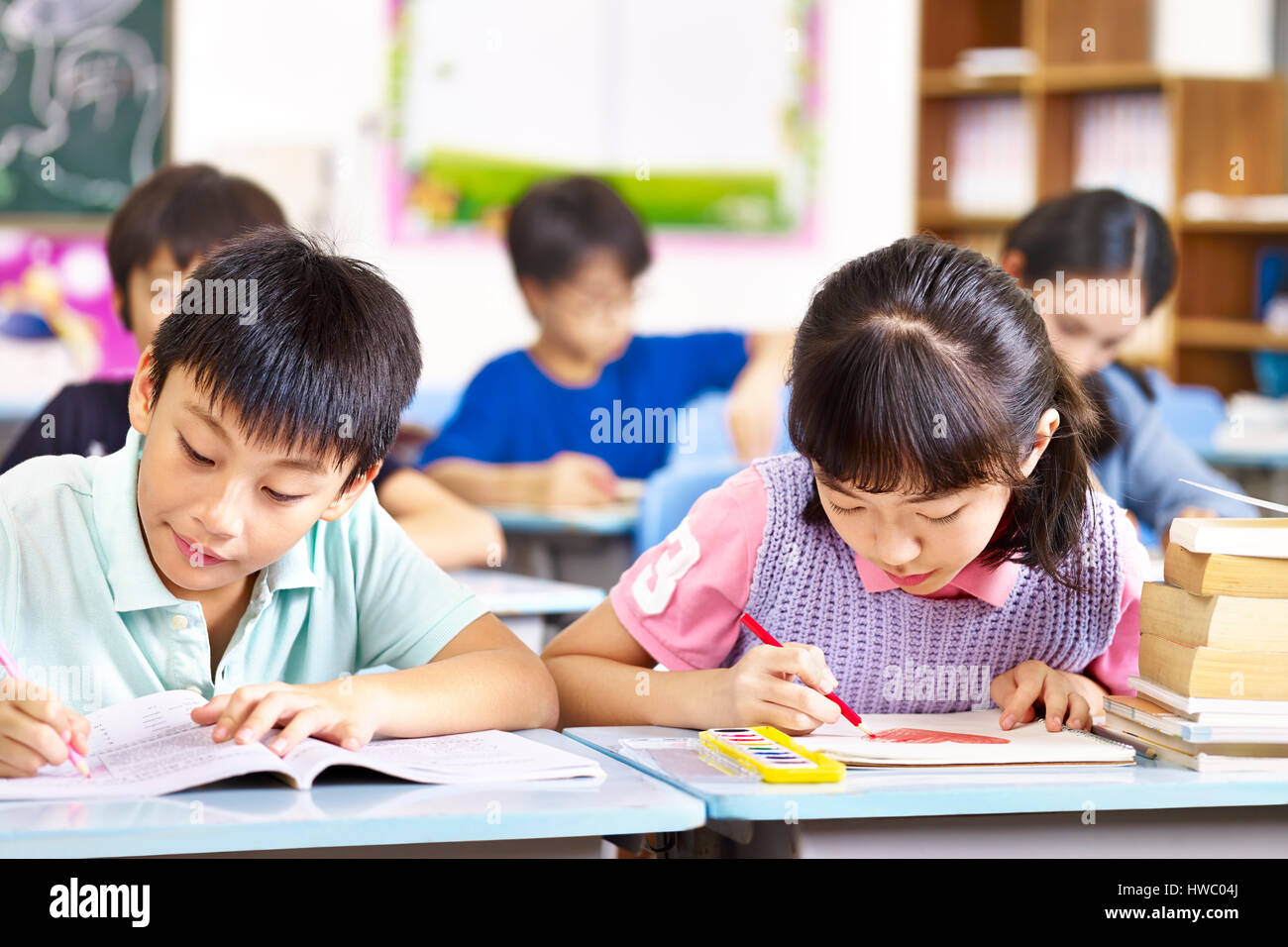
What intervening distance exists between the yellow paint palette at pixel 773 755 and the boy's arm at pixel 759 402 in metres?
1.68

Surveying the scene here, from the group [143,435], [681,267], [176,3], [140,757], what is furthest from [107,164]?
[140,757]

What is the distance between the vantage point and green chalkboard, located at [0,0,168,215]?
4.34 metres

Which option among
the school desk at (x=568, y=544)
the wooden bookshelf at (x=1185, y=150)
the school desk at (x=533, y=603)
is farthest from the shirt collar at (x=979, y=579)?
the wooden bookshelf at (x=1185, y=150)

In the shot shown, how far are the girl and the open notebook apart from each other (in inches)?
1.3

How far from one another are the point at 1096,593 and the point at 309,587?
728mm

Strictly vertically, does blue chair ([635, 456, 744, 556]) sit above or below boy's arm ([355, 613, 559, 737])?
above

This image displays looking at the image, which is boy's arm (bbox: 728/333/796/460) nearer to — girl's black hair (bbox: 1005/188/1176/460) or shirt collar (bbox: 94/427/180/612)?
girl's black hair (bbox: 1005/188/1176/460)

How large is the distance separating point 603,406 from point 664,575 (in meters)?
1.95

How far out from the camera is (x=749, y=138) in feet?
16.9

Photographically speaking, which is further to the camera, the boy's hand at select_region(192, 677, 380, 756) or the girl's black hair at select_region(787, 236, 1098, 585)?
the girl's black hair at select_region(787, 236, 1098, 585)

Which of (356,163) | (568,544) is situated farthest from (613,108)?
(568,544)

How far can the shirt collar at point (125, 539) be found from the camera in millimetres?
1217

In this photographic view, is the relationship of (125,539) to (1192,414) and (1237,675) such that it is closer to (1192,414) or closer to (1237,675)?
(1237,675)

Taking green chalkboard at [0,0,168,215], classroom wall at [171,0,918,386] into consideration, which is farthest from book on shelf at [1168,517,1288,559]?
green chalkboard at [0,0,168,215]
